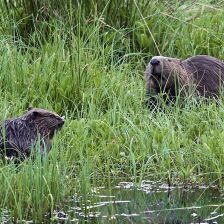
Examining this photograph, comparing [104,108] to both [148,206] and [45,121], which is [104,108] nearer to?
[45,121]

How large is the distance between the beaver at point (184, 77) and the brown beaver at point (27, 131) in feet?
4.19

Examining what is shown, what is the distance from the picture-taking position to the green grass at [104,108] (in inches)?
209

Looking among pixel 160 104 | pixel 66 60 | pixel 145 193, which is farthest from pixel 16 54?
pixel 145 193

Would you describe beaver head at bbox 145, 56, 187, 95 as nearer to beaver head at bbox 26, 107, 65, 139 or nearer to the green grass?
the green grass

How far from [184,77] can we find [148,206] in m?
2.44

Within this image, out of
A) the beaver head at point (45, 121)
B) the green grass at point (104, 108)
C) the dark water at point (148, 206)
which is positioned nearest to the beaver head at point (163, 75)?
the green grass at point (104, 108)

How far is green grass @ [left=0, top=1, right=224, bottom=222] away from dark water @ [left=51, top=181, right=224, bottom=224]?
92 millimetres

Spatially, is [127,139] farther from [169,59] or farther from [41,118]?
[169,59]

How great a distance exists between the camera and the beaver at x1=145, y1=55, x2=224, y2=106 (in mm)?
7387

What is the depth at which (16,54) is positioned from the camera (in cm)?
739

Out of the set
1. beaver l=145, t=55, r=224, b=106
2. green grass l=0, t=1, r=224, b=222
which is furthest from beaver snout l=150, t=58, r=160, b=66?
green grass l=0, t=1, r=224, b=222

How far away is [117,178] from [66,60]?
1.54m

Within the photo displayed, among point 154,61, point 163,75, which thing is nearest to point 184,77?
point 163,75

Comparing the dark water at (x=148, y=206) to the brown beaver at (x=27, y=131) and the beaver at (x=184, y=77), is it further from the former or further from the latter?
the beaver at (x=184, y=77)
